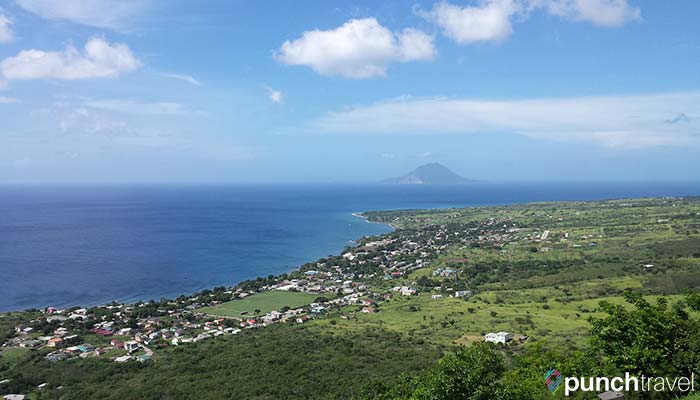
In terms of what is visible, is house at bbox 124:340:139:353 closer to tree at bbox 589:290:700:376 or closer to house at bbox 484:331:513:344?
house at bbox 484:331:513:344

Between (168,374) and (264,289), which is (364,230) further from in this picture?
(168,374)

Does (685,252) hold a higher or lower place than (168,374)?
higher

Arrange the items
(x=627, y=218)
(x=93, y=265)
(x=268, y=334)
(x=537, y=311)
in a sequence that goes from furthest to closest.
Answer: (x=627, y=218), (x=93, y=265), (x=537, y=311), (x=268, y=334)

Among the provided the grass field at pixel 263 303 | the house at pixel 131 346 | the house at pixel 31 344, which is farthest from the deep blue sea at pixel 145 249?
the house at pixel 131 346

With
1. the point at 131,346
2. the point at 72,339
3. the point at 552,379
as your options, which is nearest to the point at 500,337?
the point at 552,379

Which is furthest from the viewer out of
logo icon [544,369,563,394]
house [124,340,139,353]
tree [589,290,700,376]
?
house [124,340,139,353]

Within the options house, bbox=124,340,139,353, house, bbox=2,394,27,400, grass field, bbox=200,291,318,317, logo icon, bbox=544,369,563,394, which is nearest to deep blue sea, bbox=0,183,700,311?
grass field, bbox=200,291,318,317

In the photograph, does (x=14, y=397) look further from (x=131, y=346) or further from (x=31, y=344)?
(x=31, y=344)

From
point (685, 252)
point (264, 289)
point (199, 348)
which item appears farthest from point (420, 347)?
point (685, 252)
